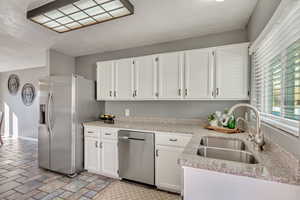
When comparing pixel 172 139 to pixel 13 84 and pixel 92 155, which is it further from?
pixel 13 84

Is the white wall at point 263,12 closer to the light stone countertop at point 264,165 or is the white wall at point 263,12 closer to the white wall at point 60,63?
the light stone countertop at point 264,165

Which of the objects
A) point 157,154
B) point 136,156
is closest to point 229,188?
point 157,154

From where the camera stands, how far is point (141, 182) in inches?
89.7

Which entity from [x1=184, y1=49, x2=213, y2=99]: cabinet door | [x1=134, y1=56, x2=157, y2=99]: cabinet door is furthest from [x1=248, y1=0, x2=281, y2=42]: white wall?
[x1=134, y1=56, x2=157, y2=99]: cabinet door

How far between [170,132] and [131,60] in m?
1.47

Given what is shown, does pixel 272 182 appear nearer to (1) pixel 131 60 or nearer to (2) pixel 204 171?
(2) pixel 204 171

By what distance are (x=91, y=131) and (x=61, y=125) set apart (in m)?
0.53

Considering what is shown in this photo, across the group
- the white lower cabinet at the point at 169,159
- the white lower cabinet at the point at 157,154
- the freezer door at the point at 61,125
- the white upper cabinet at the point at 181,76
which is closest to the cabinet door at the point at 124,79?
the white upper cabinet at the point at 181,76

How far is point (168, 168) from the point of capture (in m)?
2.09

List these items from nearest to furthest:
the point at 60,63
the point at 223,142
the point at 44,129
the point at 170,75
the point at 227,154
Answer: the point at 227,154
the point at 223,142
the point at 170,75
the point at 44,129
the point at 60,63

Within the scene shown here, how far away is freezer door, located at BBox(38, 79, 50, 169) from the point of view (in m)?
2.71

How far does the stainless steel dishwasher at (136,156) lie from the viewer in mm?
2180

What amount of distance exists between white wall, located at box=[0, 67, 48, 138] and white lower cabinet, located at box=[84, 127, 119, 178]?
3295 millimetres

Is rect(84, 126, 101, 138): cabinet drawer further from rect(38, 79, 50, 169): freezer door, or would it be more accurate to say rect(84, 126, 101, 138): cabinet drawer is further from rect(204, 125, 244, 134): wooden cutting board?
rect(204, 125, 244, 134): wooden cutting board
